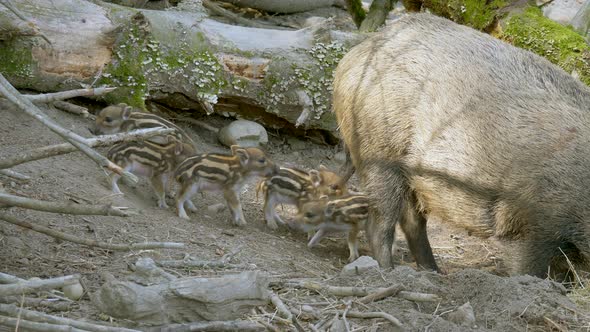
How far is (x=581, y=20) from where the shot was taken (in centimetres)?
926

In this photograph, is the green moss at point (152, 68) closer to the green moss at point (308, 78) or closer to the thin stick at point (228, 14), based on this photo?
the green moss at point (308, 78)

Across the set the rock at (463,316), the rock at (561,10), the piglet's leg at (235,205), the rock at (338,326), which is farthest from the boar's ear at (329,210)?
the rock at (561,10)

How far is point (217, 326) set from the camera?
3.75 m

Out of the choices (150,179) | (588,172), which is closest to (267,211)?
(150,179)

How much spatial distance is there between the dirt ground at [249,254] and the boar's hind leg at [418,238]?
1.33 feet

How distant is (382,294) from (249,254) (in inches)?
50.5

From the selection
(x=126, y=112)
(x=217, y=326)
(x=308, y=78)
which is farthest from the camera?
(x=308, y=78)

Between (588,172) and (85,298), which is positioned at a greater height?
(588,172)

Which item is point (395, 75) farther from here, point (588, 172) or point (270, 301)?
point (270, 301)

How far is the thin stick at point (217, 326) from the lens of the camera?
3.69 metres

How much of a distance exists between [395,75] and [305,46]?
1.91 metres

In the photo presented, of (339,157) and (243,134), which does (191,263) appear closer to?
(243,134)

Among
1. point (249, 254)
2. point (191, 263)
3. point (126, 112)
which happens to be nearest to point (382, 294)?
point (191, 263)

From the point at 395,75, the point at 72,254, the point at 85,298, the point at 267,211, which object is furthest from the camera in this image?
the point at 267,211
